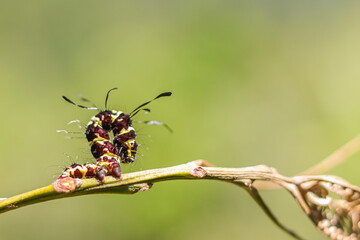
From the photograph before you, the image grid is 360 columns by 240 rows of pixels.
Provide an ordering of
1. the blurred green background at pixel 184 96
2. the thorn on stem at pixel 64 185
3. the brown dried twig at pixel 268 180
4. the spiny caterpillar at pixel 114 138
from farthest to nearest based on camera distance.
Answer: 1. the blurred green background at pixel 184 96
2. the spiny caterpillar at pixel 114 138
3. the brown dried twig at pixel 268 180
4. the thorn on stem at pixel 64 185

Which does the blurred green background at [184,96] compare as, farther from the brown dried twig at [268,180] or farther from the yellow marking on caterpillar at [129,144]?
the brown dried twig at [268,180]

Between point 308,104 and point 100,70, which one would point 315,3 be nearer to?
→ point 308,104

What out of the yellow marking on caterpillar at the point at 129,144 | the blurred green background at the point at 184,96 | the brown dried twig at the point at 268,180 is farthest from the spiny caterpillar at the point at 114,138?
the blurred green background at the point at 184,96

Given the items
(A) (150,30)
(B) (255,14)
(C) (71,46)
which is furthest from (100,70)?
(B) (255,14)

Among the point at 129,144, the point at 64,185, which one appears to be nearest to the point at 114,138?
the point at 129,144

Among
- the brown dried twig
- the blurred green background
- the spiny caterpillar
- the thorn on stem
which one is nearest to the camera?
the thorn on stem

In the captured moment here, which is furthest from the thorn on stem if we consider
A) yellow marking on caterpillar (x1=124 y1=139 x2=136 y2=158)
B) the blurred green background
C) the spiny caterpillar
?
the blurred green background

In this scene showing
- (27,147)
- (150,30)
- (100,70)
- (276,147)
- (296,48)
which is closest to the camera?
(27,147)

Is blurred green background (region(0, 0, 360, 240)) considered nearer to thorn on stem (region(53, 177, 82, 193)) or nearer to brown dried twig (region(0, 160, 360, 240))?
brown dried twig (region(0, 160, 360, 240))

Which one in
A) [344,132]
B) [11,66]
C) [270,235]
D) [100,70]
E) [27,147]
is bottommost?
[270,235]
